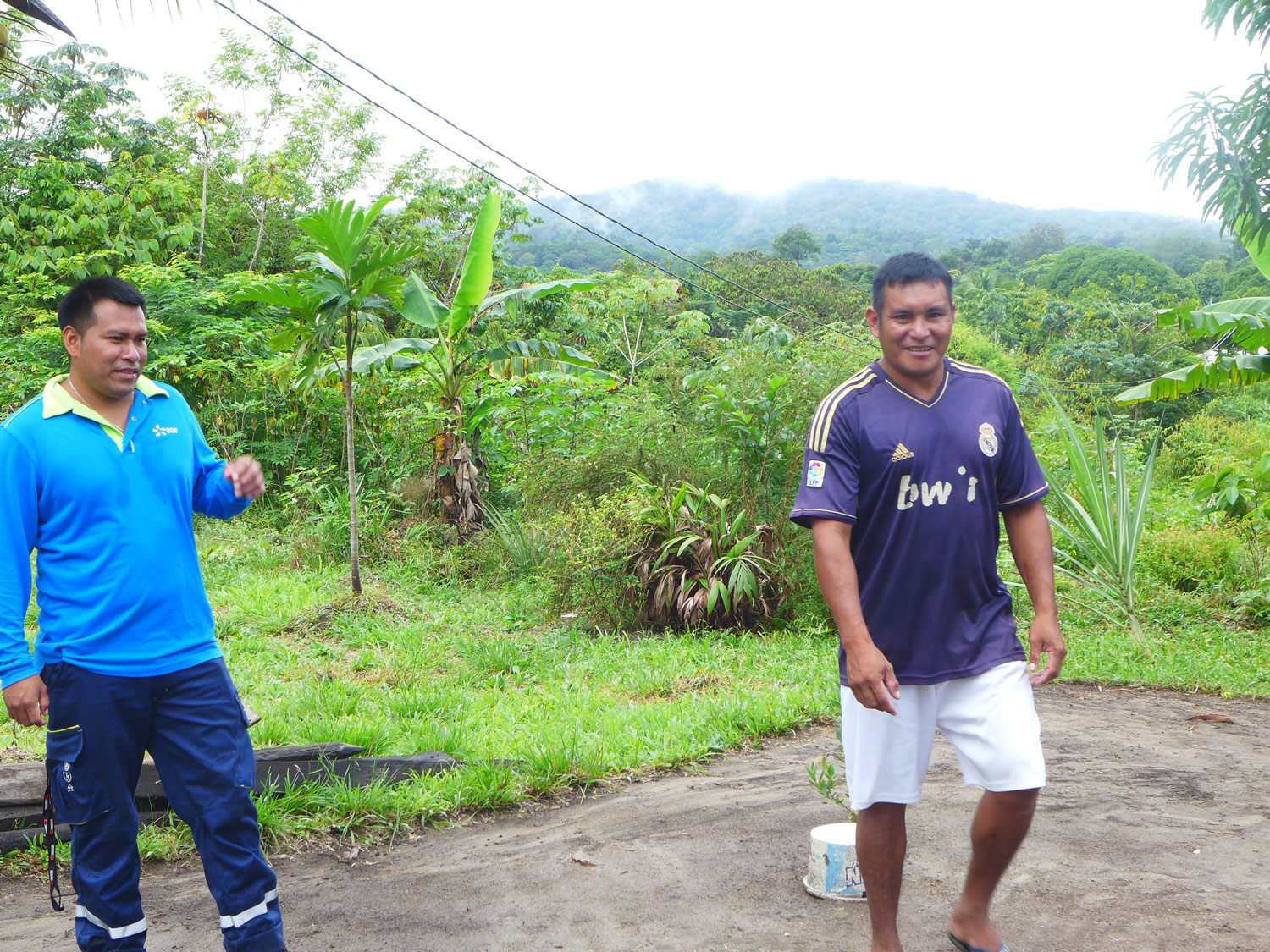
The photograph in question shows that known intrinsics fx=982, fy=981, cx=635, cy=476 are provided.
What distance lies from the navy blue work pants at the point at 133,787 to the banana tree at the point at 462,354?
7503 millimetres

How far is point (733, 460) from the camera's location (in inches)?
341

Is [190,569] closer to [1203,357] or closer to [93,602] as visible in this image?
[93,602]

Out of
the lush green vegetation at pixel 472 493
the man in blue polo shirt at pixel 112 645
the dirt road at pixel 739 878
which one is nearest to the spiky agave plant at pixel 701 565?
the lush green vegetation at pixel 472 493

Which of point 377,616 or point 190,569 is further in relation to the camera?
point 377,616

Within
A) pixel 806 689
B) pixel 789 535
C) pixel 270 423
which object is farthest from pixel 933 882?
pixel 270 423

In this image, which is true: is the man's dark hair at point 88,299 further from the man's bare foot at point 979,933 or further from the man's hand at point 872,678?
the man's bare foot at point 979,933

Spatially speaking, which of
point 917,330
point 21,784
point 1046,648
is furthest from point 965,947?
point 21,784

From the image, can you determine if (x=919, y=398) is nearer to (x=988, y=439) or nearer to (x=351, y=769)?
(x=988, y=439)

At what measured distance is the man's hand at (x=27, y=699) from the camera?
257cm

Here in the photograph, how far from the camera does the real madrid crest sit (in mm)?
2674

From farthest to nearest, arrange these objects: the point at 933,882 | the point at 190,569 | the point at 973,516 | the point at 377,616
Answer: the point at 377,616 → the point at 933,882 → the point at 190,569 → the point at 973,516

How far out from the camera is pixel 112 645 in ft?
8.68

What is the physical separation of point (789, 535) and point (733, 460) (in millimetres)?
833

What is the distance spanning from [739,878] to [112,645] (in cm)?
229
